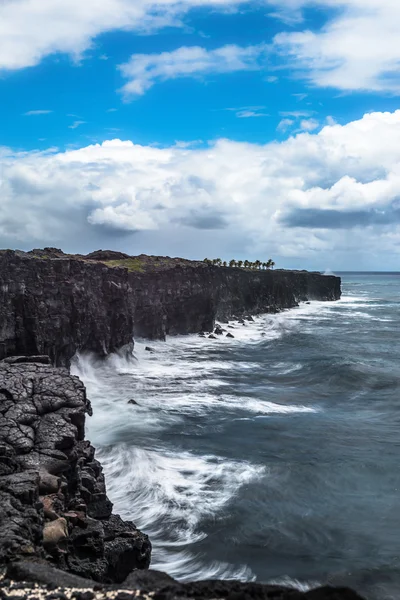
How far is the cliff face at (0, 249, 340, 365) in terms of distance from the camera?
3738cm

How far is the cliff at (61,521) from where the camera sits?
9141mm

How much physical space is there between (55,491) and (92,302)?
33831 millimetres

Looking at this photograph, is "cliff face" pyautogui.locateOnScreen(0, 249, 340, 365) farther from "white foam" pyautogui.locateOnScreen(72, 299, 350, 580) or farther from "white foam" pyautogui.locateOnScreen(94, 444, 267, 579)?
"white foam" pyautogui.locateOnScreen(94, 444, 267, 579)

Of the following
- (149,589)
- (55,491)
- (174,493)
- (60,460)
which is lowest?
(174,493)

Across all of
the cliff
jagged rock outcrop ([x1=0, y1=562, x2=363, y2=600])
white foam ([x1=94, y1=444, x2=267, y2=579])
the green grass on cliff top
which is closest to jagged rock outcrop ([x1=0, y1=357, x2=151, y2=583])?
the cliff

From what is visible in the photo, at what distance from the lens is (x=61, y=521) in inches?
562

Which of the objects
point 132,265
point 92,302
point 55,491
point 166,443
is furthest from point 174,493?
point 132,265

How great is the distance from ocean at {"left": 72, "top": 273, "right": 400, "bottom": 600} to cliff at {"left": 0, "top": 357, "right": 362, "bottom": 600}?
10.4 feet

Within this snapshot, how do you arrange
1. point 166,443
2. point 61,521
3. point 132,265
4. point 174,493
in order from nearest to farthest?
point 61,521
point 174,493
point 166,443
point 132,265

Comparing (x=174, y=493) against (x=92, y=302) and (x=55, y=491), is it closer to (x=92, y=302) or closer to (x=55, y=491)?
(x=55, y=491)

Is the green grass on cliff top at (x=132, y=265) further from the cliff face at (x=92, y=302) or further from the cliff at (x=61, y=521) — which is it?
the cliff at (x=61, y=521)

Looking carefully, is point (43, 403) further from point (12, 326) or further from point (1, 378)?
point (12, 326)

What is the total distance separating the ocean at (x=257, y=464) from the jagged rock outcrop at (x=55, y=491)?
287 cm

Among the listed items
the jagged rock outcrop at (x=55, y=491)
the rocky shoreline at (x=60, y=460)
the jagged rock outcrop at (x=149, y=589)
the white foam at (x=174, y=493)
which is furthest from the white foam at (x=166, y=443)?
the jagged rock outcrop at (x=149, y=589)
